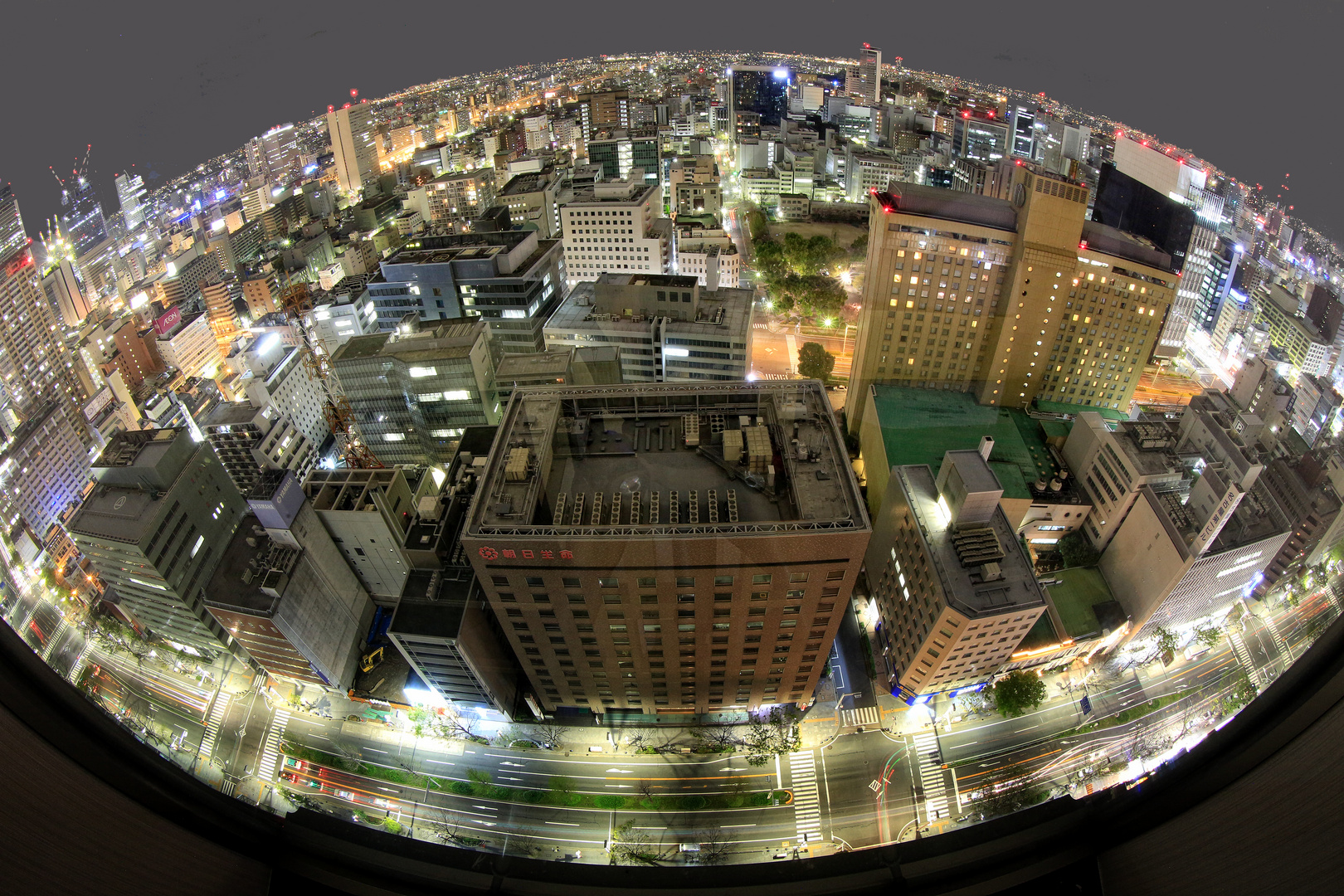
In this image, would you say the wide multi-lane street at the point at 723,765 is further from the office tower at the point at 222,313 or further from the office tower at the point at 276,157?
the office tower at the point at 276,157

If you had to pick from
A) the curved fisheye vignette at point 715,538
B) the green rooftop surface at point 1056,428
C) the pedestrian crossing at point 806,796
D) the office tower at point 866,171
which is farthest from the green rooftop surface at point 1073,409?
the office tower at point 866,171

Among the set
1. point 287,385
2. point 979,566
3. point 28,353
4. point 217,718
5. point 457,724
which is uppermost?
point 287,385

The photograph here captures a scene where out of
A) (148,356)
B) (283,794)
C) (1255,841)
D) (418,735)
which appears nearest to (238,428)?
(418,735)

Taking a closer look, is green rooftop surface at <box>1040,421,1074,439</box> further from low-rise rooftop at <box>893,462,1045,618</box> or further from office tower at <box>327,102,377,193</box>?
office tower at <box>327,102,377,193</box>

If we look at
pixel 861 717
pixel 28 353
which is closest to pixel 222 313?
pixel 28 353

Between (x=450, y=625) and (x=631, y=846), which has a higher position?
(x=450, y=625)

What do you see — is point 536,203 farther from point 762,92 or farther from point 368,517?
point 762,92
